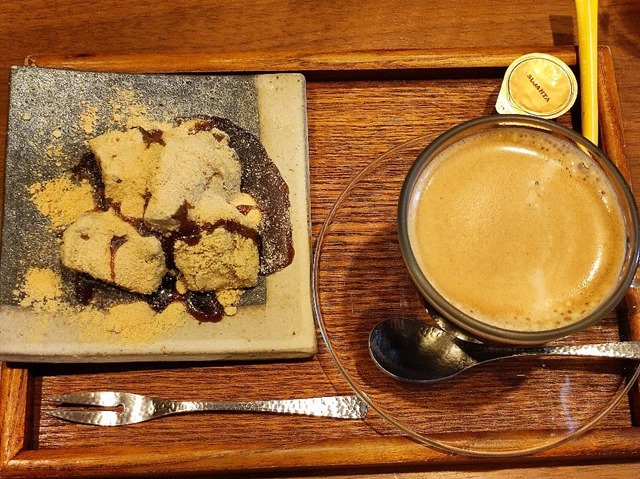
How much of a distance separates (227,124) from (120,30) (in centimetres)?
41

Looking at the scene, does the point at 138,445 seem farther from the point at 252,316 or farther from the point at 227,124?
the point at 227,124

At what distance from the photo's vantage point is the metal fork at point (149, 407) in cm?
120

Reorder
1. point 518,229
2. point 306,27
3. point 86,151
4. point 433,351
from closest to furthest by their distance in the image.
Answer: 1. point 518,229
2. point 433,351
3. point 86,151
4. point 306,27

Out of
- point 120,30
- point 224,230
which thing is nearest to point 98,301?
point 224,230

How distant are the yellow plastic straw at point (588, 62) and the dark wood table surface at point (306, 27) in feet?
0.31

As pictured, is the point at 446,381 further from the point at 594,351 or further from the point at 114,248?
the point at 114,248

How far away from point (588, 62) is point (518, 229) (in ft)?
1.79

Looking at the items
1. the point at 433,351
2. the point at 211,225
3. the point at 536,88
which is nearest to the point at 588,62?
the point at 536,88

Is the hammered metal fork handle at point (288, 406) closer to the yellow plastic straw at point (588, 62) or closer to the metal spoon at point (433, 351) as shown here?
the metal spoon at point (433, 351)

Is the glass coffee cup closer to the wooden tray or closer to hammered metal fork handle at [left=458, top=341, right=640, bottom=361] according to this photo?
hammered metal fork handle at [left=458, top=341, right=640, bottom=361]

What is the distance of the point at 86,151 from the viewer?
4.30ft

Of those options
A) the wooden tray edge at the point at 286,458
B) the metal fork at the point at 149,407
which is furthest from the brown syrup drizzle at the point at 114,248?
the wooden tray edge at the point at 286,458

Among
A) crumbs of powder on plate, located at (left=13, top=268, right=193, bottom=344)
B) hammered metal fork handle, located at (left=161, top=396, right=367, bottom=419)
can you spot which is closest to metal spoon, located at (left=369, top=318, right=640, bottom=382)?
hammered metal fork handle, located at (left=161, top=396, right=367, bottom=419)

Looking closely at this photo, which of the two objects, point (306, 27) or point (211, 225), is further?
point (306, 27)
